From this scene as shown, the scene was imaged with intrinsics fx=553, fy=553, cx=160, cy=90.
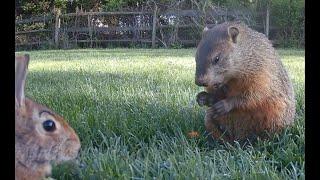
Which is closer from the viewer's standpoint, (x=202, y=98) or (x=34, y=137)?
(x=34, y=137)

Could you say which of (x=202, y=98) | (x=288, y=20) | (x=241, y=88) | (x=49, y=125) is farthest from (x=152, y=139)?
(x=288, y=20)

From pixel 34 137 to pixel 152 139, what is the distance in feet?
2.81

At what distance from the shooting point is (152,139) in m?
1.93

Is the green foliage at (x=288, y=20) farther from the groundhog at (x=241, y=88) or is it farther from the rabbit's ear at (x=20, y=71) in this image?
the rabbit's ear at (x=20, y=71)

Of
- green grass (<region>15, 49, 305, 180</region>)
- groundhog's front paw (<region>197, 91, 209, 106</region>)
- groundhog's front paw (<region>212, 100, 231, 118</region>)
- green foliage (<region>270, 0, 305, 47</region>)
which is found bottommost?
green grass (<region>15, 49, 305, 180</region>)

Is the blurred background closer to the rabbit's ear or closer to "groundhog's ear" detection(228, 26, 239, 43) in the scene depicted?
"groundhog's ear" detection(228, 26, 239, 43)

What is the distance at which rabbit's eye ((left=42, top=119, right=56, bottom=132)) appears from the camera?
1.15m

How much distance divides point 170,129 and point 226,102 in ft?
1.07

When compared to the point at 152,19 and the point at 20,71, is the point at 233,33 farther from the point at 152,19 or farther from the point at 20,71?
the point at 152,19

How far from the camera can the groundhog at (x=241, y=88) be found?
1.81 m

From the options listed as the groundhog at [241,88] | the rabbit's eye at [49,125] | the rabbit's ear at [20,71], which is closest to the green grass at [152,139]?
the groundhog at [241,88]

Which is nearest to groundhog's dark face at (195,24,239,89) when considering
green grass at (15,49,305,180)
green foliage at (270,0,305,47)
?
green grass at (15,49,305,180)

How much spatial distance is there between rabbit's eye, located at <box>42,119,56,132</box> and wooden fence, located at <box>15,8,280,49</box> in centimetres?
162
